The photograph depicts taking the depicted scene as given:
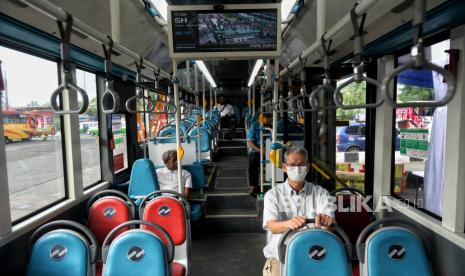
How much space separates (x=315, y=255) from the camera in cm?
185

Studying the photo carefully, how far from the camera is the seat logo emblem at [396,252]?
189cm

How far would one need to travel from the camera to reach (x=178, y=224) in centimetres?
297

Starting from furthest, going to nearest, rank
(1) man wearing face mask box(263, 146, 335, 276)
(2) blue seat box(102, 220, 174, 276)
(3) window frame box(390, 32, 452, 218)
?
(3) window frame box(390, 32, 452, 218), (1) man wearing face mask box(263, 146, 335, 276), (2) blue seat box(102, 220, 174, 276)

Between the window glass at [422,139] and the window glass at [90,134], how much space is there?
3.78 m

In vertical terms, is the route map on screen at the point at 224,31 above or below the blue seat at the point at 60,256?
above

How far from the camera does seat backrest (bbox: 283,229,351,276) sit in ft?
6.03

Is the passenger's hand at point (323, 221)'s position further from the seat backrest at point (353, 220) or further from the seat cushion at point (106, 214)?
the seat cushion at point (106, 214)

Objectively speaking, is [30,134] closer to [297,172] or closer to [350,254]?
[297,172]

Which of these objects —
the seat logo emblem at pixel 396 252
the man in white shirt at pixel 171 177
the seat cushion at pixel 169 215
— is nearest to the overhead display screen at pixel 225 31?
the seat cushion at pixel 169 215

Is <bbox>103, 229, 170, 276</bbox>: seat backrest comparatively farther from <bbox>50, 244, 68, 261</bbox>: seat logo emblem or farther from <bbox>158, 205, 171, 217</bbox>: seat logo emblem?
<bbox>158, 205, 171, 217</bbox>: seat logo emblem

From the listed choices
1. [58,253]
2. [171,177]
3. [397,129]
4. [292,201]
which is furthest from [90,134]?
[397,129]

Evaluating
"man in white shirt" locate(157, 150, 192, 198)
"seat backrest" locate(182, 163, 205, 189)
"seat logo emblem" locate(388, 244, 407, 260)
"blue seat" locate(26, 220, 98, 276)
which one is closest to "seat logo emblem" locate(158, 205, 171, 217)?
"blue seat" locate(26, 220, 98, 276)

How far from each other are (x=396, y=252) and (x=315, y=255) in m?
0.50

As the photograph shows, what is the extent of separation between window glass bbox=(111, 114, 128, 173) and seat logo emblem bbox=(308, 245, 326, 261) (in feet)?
12.8
